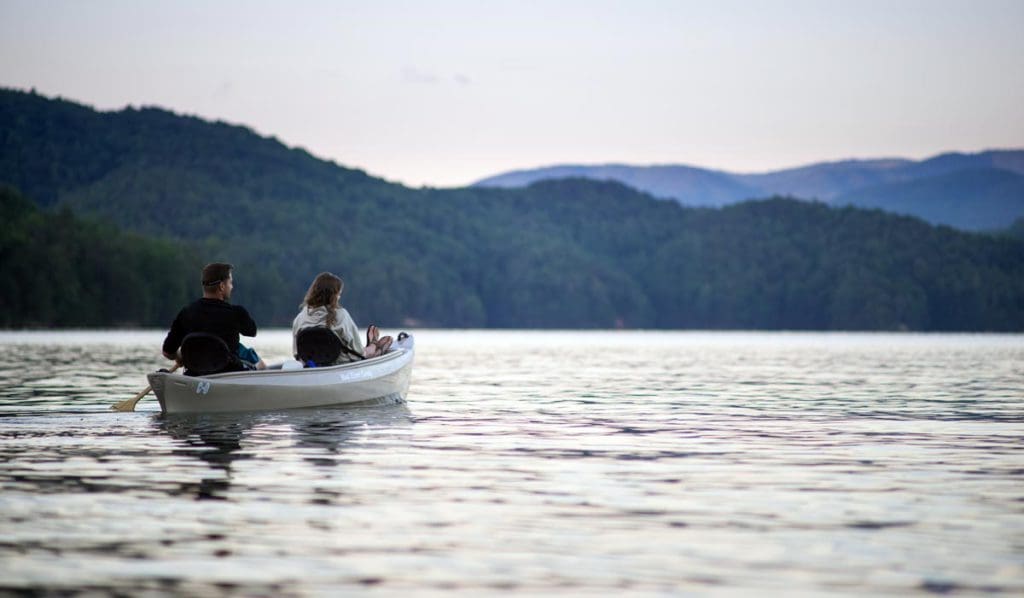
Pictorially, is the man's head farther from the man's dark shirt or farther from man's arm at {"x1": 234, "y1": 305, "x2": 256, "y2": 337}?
man's arm at {"x1": 234, "y1": 305, "x2": 256, "y2": 337}

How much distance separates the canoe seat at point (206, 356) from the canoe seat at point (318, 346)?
1.49m

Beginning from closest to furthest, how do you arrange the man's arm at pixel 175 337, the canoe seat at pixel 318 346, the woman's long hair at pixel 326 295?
the man's arm at pixel 175 337, the woman's long hair at pixel 326 295, the canoe seat at pixel 318 346

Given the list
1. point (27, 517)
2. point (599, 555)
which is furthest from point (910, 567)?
point (27, 517)

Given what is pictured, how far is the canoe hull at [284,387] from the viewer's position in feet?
69.3

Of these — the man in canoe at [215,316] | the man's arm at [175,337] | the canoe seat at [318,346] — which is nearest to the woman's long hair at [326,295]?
the canoe seat at [318,346]

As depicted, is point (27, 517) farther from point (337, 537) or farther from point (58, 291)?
point (58, 291)

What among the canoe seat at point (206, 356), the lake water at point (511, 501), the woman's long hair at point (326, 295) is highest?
the woman's long hair at point (326, 295)

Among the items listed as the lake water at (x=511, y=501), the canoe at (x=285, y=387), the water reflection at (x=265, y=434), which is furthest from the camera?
the canoe at (x=285, y=387)

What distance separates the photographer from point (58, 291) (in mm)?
139375

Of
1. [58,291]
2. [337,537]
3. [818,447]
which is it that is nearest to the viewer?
[337,537]

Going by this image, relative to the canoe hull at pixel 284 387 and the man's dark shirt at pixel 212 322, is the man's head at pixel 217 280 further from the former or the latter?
the canoe hull at pixel 284 387

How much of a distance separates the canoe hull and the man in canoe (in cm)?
64

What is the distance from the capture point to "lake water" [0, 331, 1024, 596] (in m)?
8.56

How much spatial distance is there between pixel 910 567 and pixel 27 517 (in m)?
6.39
